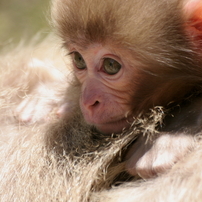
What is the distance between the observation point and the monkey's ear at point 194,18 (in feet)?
5.92

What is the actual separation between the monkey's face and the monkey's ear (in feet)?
1.07

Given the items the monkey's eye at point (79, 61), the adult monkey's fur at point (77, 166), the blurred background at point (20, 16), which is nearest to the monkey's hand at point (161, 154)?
the adult monkey's fur at point (77, 166)

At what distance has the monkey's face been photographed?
1.91 metres

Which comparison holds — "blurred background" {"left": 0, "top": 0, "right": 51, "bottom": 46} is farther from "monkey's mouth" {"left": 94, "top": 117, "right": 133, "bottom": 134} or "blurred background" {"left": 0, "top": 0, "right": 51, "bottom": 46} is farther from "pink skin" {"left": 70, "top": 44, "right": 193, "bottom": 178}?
"monkey's mouth" {"left": 94, "top": 117, "right": 133, "bottom": 134}

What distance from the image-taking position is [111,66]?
1966mm

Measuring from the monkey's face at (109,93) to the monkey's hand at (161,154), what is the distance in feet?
0.90

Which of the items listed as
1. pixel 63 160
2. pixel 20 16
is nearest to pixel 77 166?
pixel 63 160

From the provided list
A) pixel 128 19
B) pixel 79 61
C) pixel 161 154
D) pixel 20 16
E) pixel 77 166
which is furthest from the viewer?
pixel 20 16

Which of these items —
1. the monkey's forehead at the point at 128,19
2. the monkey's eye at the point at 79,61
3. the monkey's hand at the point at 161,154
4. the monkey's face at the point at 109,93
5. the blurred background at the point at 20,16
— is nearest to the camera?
the monkey's hand at the point at 161,154

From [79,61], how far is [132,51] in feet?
1.33

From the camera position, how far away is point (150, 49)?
1.87 m

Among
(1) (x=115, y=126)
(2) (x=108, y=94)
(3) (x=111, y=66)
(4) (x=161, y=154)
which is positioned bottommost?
(4) (x=161, y=154)

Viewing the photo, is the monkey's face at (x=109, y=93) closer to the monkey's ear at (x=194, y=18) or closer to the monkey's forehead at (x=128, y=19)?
the monkey's forehead at (x=128, y=19)

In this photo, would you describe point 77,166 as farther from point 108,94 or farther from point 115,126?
point 108,94
